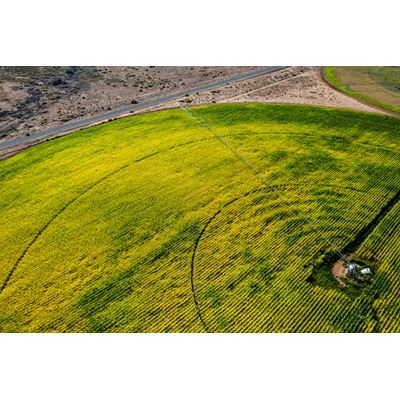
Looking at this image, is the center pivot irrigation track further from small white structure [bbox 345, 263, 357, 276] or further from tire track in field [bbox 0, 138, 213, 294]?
tire track in field [bbox 0, 138, 213, 294]

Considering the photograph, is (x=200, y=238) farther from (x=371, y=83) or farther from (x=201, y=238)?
(x=371, y=83)

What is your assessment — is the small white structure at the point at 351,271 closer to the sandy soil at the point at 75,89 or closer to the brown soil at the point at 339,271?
the brown soil at the point at 339,271

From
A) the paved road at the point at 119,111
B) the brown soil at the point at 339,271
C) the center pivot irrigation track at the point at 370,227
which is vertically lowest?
the brown soil at the point at 339,271

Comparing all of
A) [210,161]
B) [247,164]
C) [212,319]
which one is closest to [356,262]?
[212,319]

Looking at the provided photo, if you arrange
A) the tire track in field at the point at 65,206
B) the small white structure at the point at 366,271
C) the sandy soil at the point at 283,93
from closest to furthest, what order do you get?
the small white structure at the point at 366,271
the tire track in field at the point at 65,206
the sandy soil at the point at 283,93

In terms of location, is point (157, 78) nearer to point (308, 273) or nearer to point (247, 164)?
point (247, 164)

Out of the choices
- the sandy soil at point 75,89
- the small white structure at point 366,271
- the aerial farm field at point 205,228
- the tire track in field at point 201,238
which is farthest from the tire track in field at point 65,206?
the small white structure at point 366,271

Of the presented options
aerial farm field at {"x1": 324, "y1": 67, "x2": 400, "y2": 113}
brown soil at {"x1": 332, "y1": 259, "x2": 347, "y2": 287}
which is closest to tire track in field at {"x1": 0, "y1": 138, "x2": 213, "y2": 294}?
brown soil at {"x1": 332, "y1": 259, "x2": 347, "y2": 287}
